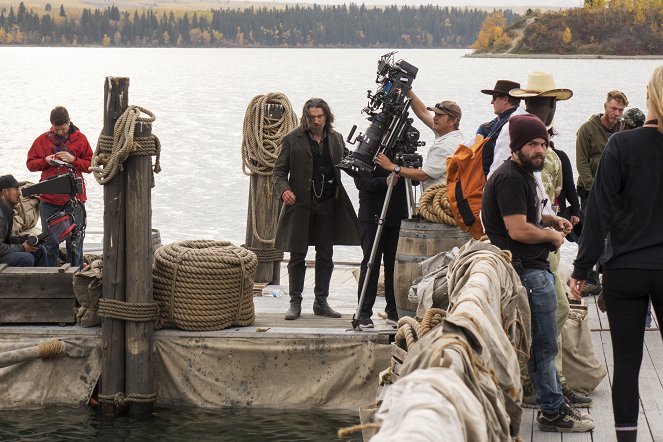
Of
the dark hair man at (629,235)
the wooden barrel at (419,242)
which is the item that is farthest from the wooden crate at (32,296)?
the dark hair man at (629,235)

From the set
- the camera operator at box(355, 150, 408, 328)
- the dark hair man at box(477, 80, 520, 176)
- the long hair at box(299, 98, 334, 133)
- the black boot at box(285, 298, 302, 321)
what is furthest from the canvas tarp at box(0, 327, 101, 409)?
the dark hair man at box(477, 80, 520, 176)

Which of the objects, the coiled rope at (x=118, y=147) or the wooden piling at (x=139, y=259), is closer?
the coiled rope at (x=118, y=147)

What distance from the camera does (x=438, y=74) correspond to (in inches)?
3716

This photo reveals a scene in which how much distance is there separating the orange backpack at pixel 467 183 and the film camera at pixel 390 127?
43.1 inches

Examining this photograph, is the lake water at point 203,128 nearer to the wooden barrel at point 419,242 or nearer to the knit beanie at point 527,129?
the wooden barrel at point 419,242

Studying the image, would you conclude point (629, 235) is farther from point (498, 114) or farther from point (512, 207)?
point (498, 114)

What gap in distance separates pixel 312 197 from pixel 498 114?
162 cm

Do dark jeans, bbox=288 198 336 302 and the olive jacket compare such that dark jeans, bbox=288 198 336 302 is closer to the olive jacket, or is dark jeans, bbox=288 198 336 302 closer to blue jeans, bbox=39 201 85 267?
the olive jacket

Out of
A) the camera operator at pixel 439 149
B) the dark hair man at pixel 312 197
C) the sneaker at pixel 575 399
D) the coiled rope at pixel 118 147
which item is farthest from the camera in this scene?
the dark hair man at pixel 312 197

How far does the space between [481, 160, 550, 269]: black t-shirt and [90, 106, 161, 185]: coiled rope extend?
2752 mm

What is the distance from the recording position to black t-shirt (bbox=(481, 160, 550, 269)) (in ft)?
17.6

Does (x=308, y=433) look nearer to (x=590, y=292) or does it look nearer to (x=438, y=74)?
(x=590, y=292)

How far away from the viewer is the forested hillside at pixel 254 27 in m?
184

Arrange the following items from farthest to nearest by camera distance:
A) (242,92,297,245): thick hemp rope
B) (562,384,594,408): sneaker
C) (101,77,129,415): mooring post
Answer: (242,92,297,245): thick hemp rope
(101,77,129,415): mooring post
(562,384,594,408): sneaker
